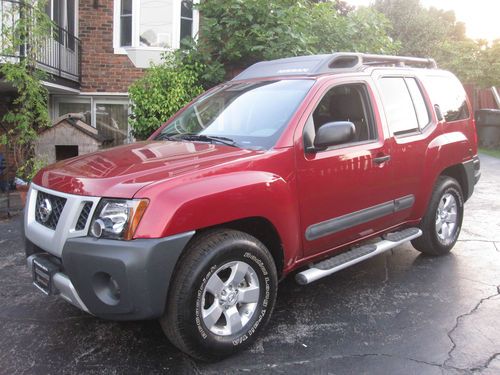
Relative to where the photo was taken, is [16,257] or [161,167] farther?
[16,257]

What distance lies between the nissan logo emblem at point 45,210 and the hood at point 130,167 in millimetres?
115

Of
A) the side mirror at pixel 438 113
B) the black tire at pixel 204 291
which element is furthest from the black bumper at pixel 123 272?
the side mirror at pixel 438 113

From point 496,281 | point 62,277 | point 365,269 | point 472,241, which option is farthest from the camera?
point 472,241

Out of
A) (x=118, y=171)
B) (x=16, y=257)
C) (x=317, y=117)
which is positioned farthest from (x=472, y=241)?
(x=16, y=257)

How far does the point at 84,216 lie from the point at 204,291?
829mm

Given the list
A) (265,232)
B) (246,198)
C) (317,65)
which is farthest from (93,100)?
(246,198)

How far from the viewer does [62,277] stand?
290 cm

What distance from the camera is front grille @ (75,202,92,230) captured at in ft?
9.21

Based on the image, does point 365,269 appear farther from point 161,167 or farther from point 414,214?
point 161,167

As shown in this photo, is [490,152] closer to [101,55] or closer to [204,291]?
[101,55]

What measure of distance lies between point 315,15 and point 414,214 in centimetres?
593

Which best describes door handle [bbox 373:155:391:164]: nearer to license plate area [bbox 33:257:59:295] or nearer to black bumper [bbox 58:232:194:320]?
black bumper [bbox 58:232:194:320]

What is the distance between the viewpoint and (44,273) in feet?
9.87

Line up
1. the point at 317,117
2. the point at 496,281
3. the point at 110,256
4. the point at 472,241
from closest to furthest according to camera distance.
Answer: the point at 110,256
the point at 317,117
the point at 496,281
the point at 472,241
